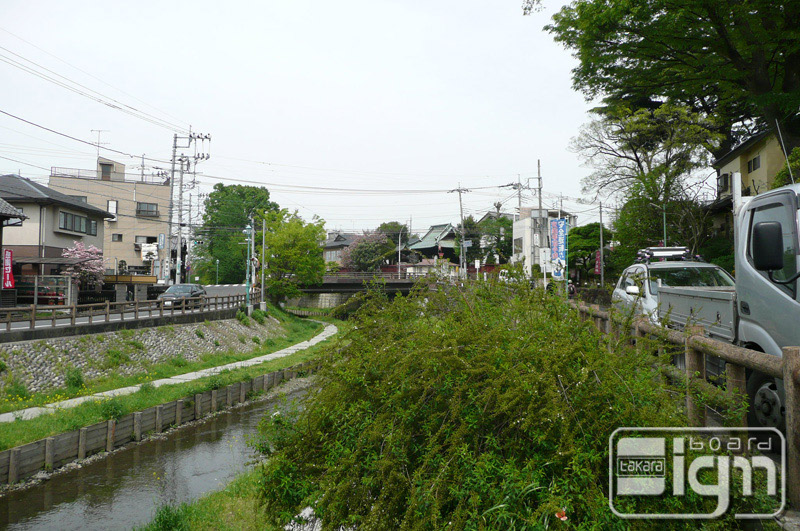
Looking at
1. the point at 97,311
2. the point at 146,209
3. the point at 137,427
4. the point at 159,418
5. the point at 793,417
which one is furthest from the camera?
the point at 146,209

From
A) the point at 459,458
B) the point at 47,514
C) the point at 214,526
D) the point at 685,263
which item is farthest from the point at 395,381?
the point at 47,514

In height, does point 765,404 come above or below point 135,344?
above

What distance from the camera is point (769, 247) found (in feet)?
17.0

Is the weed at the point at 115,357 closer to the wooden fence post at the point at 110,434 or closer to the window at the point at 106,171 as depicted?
the wooden fence post at the point at 110,434

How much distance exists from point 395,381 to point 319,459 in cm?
99

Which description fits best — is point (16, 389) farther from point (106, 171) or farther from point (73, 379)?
point (106, 171)

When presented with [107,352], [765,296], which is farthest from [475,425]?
[107,352]

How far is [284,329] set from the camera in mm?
45750

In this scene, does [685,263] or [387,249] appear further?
[387,249]

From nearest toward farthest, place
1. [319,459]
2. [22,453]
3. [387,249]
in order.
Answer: [319,459] < [22,453] < [387,249]

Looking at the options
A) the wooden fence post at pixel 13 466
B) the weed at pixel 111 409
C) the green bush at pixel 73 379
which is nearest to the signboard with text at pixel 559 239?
the weed at pixel 111 409

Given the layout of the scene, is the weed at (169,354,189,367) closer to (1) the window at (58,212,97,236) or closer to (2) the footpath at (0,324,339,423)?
(2) the footpath at (0,324,339,423)

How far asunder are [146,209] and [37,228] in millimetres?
26254

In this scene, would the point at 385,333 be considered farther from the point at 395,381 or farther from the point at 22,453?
the point at 22,453
